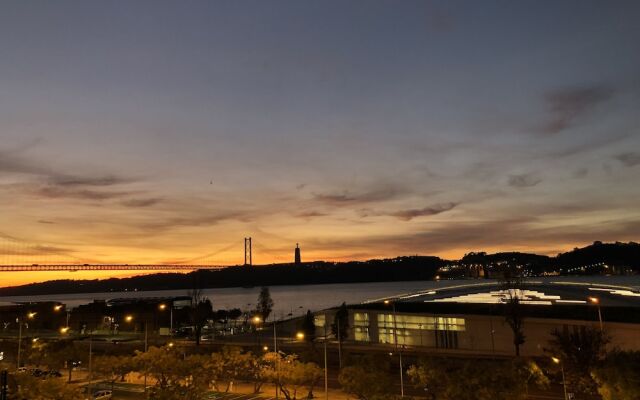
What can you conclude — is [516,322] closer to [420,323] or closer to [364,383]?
[420,323]

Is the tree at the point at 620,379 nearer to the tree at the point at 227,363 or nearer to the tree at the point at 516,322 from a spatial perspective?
the tree at the point at 516,322

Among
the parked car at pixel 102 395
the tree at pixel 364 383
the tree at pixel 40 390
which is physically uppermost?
the tree at pixel 40 390

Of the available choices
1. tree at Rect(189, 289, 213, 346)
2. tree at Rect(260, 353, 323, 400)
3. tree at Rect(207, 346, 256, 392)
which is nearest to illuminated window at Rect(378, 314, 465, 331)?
tree at Rect(189, 289, 213, 346)

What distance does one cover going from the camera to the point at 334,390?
4191cm

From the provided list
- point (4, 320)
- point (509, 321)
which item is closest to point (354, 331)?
point (509, 321)

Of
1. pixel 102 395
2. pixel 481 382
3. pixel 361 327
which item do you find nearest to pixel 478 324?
pixel 361 327

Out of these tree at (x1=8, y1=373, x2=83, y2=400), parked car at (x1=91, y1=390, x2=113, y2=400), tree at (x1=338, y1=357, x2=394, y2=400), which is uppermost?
tree at (x1=8, y1=373, x2=83, y2=400)

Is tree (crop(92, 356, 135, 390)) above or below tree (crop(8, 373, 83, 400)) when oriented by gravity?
below

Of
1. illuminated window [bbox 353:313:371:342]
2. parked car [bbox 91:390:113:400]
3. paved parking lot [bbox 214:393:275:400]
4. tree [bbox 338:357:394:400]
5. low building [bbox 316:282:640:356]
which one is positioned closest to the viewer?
tree [bbox 338:357:394:400]

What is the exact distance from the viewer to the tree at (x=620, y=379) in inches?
985

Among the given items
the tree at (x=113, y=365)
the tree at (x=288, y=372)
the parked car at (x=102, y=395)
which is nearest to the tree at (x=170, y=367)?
the tree at (x=113, y=365)

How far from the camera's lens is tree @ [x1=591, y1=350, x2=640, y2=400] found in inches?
985

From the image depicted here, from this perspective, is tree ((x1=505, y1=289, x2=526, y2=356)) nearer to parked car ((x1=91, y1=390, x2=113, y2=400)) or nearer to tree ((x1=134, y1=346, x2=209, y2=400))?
tree ((x1=134, y1=346, x2=209, y2=400))

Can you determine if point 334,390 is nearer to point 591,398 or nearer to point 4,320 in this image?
point 591,398
